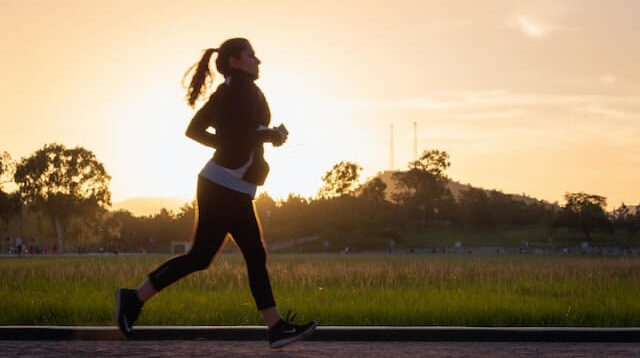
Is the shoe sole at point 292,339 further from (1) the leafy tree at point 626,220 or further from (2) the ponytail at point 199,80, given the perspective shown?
(1) the leafy tree at point 626,220

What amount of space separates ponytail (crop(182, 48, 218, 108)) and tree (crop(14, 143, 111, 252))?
290 ft

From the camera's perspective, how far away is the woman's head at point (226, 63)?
18.8 ft

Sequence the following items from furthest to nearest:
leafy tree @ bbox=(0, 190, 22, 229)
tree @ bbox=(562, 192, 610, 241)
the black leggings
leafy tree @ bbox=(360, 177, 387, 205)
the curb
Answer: leafy tree @ bbox=(360, 177, 387, 205)
tree @ bbox=(562, 192, 610, 241)
leafy tree @ bbox=(0, 190, 22, 229)
the curb
the black leggings

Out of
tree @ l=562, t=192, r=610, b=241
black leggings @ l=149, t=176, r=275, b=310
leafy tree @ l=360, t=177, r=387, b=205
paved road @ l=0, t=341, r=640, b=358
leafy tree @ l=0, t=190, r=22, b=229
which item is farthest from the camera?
leafy tree @ l=360, t=177, r=387, b=205

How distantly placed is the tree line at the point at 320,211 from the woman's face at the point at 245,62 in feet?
267

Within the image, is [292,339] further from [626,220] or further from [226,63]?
[626,220]

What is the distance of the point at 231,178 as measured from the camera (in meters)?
5.54

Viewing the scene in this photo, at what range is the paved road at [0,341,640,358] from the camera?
594cm

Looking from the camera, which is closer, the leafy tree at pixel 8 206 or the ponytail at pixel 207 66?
the ponytail at pixel 207 66

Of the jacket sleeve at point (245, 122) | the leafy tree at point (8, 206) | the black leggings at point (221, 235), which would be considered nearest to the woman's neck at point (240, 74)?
the jacket sleeve at point (245, 122)

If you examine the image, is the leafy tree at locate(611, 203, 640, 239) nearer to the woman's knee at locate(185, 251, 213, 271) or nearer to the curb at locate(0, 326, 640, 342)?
the curb at locate(0, 326, 640, 342)

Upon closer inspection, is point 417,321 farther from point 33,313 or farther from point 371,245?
point 371,245

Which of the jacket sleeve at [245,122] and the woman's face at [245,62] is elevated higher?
the woman's face at [245,62]

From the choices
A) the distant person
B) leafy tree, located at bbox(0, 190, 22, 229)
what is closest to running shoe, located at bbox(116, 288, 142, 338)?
the distant person
